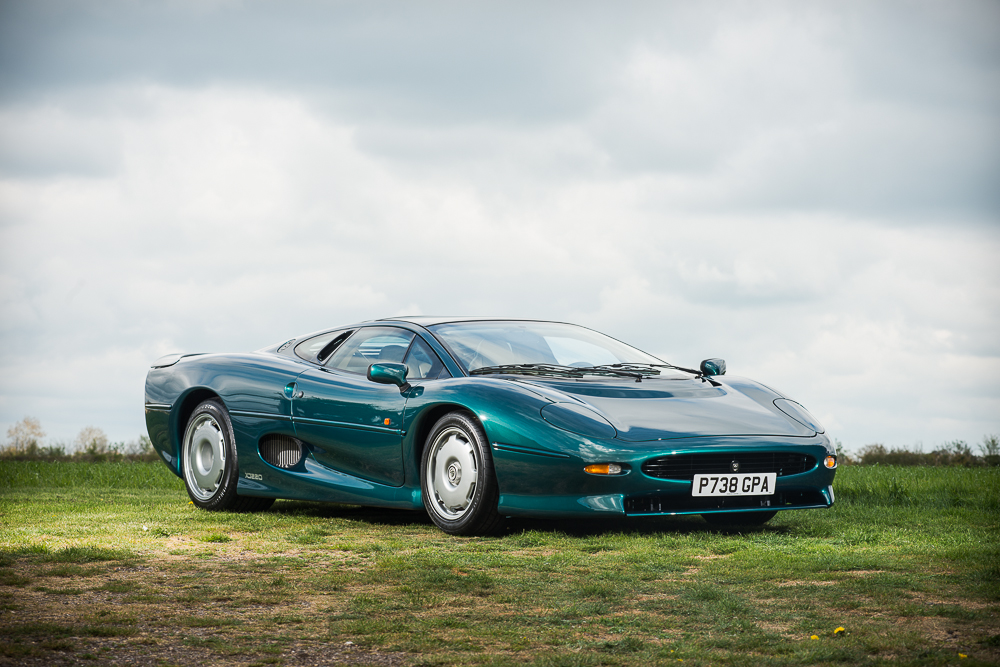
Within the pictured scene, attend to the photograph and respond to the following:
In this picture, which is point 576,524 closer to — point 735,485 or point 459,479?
point 459,479

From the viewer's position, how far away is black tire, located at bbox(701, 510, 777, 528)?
7.40m

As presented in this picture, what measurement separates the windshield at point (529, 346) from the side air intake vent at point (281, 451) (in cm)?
135

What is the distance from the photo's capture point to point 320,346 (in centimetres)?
856

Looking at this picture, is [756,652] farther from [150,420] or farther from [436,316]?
[150,420]

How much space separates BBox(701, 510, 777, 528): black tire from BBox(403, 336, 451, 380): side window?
2124 millimetres

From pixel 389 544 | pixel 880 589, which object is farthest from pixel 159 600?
pixel 880 589

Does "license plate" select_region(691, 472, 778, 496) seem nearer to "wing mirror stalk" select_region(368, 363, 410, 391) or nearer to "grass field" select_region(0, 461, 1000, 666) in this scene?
"grass field" select_region(0, 461, 1000, 666)

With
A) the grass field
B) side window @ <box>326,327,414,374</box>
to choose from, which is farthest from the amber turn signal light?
side window @ <box>326,327,414,374</box>

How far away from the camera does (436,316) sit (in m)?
8.33

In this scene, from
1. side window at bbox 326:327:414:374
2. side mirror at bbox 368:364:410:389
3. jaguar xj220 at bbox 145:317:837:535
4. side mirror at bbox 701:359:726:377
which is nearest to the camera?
jaguar xj220 at bbox 145:317:837:535

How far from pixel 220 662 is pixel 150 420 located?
19.7 feet

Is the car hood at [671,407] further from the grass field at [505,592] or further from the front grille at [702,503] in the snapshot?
the grass field at [505,592]

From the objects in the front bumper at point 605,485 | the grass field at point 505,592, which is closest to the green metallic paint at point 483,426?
the front bumper at point 605,485

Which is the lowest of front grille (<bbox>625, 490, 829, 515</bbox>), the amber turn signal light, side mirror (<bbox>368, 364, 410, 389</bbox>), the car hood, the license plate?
front grille (<bbox>625, 490, 829, 515</bbox>)
